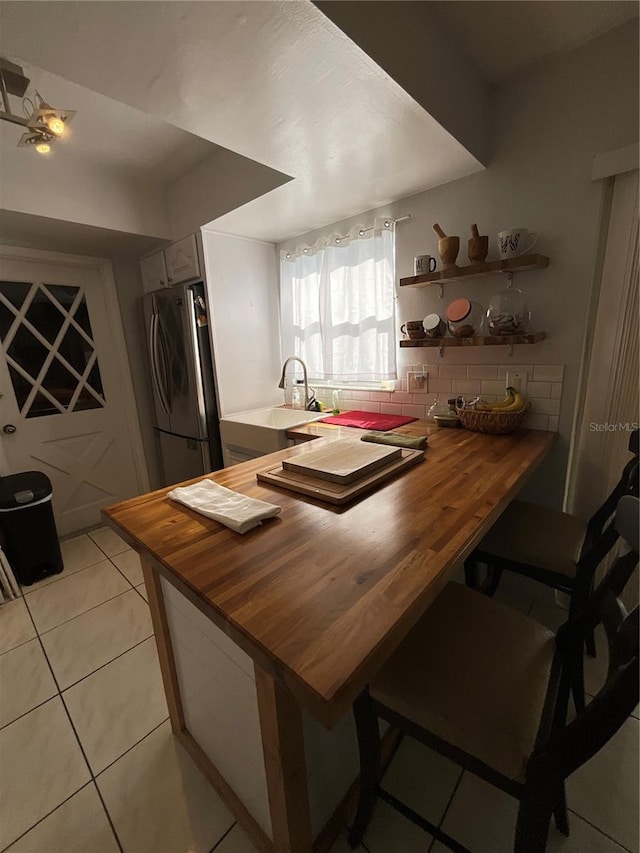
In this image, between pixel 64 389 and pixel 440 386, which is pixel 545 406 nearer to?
pixel 440 386

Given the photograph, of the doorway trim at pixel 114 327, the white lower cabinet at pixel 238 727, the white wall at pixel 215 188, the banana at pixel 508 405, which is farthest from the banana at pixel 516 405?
the doorway trim at pixel 114 327

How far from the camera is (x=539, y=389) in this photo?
1.66 meters

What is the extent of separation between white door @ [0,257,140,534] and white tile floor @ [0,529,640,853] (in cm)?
133

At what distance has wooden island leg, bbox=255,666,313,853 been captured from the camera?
2.22ft

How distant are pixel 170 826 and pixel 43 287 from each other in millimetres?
3044

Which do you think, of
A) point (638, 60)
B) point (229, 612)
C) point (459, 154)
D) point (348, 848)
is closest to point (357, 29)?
point (459, 154)

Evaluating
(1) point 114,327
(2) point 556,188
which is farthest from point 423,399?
(1) point 114,327

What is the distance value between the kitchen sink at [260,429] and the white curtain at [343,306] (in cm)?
35

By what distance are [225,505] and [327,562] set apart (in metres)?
0.38

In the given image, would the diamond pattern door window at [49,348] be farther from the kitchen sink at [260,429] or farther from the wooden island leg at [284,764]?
the wooden island leg at [284,764]

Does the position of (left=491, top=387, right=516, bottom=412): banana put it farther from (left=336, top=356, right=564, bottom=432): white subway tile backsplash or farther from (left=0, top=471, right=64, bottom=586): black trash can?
(left=0, top=471, right=64, bottom=586): black trash can

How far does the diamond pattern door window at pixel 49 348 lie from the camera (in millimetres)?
2414

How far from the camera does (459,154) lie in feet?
4.95

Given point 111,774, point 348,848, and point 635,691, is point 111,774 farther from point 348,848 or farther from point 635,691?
point 635,691
